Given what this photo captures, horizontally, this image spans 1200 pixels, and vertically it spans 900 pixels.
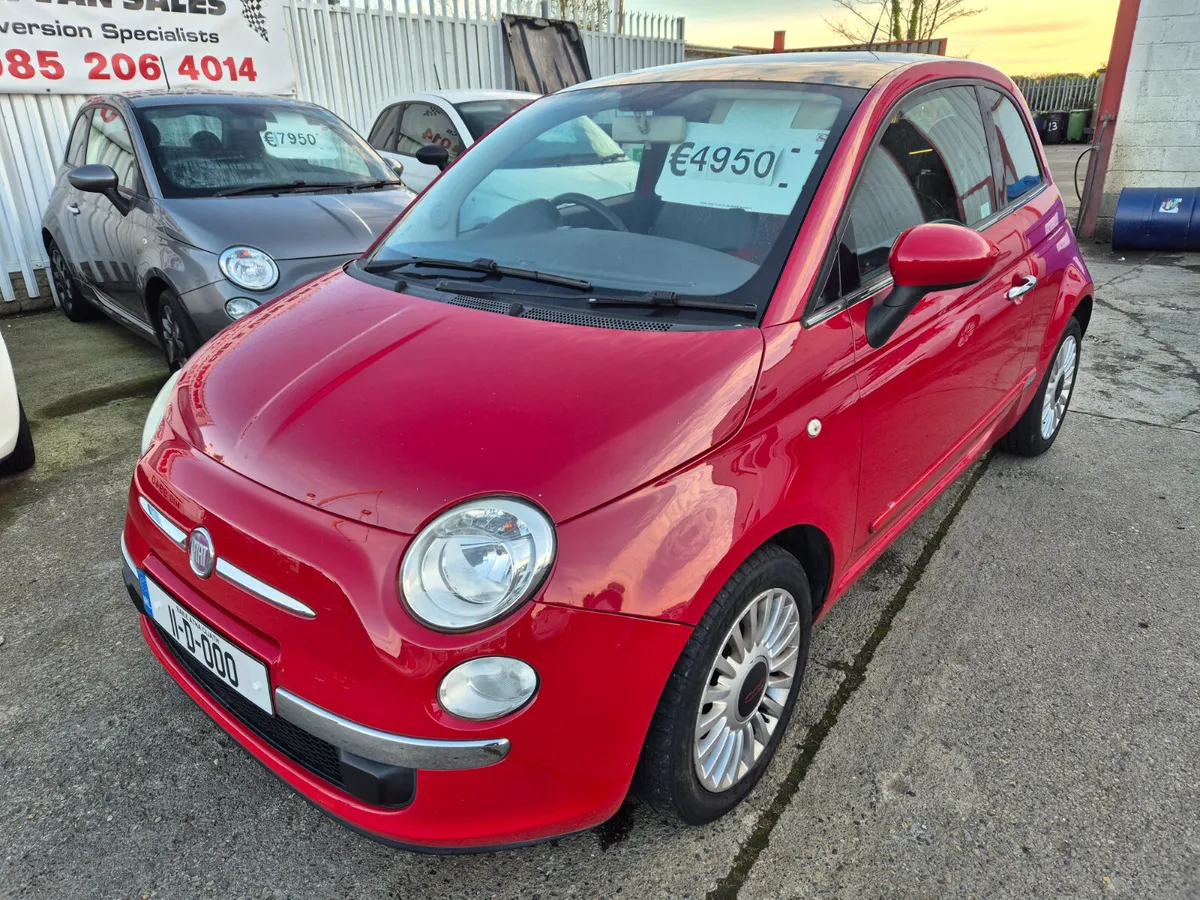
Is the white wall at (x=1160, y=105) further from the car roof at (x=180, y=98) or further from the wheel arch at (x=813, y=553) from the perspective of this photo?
the wheel arch at (x=813, y=553)

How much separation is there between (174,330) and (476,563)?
3636 millimetres

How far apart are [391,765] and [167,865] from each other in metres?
0.74

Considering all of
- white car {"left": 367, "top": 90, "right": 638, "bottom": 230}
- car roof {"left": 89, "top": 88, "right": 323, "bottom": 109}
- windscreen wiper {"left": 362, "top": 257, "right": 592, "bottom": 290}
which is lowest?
windscreen wiper {"left": 362, "top": 257, "right": 592, "bottom": 290}

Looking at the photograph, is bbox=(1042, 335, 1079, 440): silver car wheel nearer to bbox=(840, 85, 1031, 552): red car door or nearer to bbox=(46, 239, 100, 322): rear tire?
bbox=(840, 85, 1031, 552): red car door

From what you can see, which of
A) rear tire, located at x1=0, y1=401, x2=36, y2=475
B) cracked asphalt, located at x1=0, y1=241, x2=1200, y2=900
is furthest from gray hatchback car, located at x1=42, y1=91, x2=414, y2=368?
cracked asphalt, located at x1=0, y1=241, x2=1200, y2=900

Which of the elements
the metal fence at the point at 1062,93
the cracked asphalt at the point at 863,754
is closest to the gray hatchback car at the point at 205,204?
the cracked asphalt at the point at 863,754

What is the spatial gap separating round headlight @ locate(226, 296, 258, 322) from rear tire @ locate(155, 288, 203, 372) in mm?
260

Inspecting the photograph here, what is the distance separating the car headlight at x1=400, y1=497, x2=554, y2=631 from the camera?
4.73 ft

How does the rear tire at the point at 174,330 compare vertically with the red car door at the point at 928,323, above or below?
below

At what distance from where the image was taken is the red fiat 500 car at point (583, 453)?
147cm

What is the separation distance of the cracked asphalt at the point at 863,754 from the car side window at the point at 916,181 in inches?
45.8

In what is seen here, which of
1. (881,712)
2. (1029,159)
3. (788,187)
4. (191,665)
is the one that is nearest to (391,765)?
(191,665)

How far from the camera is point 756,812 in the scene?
6.39ft

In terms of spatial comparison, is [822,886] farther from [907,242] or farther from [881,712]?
[907,242]
